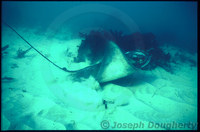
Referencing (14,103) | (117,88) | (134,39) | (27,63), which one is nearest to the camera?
(14,103)

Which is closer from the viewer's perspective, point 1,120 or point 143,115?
point 1,120

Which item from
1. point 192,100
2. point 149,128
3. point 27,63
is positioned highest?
point 27,63

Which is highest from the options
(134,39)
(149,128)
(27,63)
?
(134,39)

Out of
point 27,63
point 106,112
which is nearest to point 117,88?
point 106,112

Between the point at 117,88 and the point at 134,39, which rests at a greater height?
the point at 134,39

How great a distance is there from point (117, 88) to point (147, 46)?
580 cm

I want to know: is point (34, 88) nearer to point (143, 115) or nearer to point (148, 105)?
point (143, 115)

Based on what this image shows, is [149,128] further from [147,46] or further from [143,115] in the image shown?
[147,46]

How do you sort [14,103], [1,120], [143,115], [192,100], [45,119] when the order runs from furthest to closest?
A: [192,100]
[14,103]
[143,115]
[45,119]
[1,120]

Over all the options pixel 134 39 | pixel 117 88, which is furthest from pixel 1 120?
pixel 134 39

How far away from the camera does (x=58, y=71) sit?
476 cm

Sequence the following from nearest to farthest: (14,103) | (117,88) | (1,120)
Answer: (1,120), (14,103), (117,88)

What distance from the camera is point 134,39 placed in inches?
291

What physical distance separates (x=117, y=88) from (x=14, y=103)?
11.3 feet
